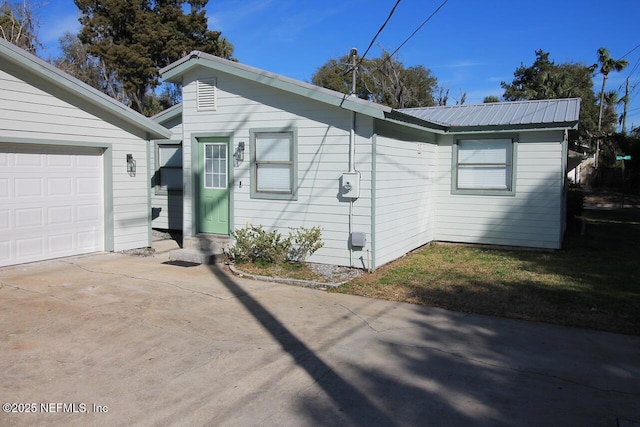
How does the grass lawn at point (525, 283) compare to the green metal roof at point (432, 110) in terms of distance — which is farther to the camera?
the green metal roof at point (432, 110)

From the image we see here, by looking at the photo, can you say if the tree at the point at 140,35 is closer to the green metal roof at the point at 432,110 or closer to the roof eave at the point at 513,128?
the green metal roof at the point at 432,110

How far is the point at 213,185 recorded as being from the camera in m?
10.2

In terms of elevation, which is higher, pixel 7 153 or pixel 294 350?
pixel 7 153

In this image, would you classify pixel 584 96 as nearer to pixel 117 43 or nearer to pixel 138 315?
pixel 117 43

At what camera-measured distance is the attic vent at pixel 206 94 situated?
32.5 feet

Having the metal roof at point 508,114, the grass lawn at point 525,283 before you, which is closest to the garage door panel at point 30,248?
the grass lawn at point 525,283

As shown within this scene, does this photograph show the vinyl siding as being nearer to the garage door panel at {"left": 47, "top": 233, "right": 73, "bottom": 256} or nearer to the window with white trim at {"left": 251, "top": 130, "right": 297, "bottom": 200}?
the window with white trim at {"left": 251, "top": 130, "right": 297, "bottom": 200}

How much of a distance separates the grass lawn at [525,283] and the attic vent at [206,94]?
450 centimetres

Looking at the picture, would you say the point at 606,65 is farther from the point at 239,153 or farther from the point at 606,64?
the point at 239,153

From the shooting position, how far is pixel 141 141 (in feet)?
34.8

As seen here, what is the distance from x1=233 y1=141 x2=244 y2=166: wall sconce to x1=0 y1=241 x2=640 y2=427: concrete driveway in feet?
10.5

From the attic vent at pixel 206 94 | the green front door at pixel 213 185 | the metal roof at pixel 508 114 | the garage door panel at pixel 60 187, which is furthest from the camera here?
the metal roof at pixel 508 114

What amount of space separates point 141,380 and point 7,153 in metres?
5.81

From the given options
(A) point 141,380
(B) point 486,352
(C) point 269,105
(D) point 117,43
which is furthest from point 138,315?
(D) point 117,43
